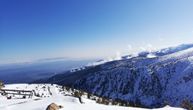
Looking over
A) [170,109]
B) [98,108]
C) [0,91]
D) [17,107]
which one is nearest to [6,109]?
[17,107]

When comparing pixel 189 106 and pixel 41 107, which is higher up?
pixel 41 107

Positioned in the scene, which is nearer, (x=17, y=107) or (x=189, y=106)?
(x=17, y=107)

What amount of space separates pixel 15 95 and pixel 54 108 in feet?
97.6

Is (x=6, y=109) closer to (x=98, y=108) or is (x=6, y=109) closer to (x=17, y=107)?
(x=17, y=107)

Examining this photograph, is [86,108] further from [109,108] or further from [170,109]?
[170,109]

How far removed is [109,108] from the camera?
28000 mm

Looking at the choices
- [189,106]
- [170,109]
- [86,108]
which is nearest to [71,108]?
[86,108]

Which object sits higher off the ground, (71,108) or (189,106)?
(71,108)

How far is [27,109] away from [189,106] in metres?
16.9

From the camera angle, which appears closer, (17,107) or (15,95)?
(17,107)

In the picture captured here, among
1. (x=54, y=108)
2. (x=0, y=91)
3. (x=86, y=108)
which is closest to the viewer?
(x=54, y=108)

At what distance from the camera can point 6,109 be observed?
29438 mm

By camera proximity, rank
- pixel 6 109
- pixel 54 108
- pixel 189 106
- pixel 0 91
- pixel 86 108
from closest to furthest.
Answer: pixel 54 108 < pixel 86 108 < pixel 6 109 < pixel 189 106 < pixel 0 91

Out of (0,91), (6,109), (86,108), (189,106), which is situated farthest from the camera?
(0,91)
